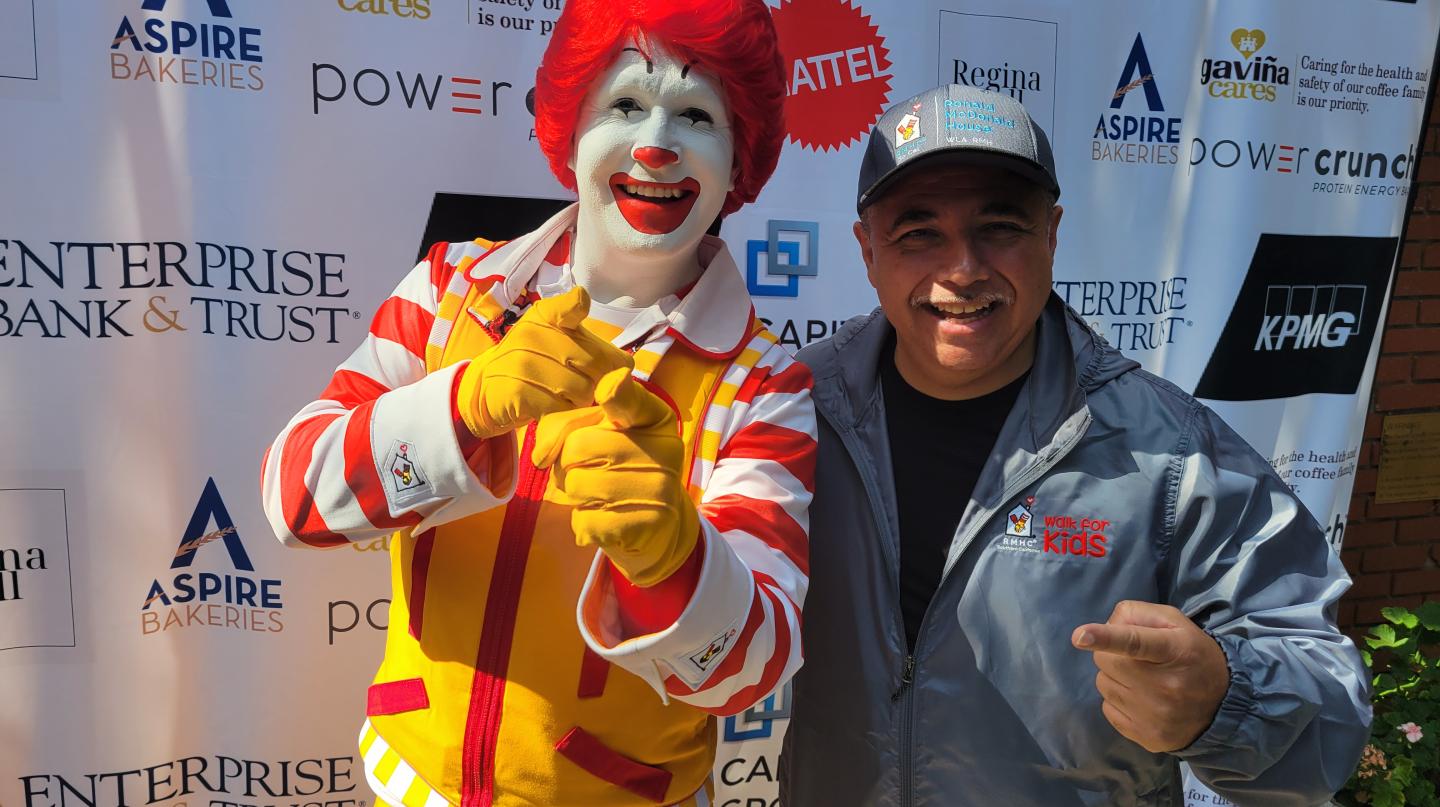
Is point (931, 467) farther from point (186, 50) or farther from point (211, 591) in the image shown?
point (186, 50)

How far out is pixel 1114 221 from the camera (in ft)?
8.30

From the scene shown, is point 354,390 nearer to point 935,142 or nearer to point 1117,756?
point 935,142

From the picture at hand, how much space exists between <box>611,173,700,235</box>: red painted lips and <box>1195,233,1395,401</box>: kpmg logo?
1943 mm

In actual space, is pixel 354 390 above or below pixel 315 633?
above

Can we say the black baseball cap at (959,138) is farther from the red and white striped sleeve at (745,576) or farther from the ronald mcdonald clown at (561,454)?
the red and white striped sleeve at (745,576)

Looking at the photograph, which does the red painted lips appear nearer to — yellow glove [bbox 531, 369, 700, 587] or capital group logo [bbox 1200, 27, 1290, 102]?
yellow glove [bbox 531, 369, 700, 587]

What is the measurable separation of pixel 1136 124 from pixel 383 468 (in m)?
2.14

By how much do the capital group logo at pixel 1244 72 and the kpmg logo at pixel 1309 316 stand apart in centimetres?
53

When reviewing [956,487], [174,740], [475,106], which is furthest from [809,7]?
[174,740]

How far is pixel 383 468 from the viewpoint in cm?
109

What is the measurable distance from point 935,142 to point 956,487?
51 centimetres

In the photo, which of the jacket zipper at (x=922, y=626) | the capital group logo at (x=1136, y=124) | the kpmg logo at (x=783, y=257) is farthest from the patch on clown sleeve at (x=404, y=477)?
the capital group logo at (x=1136, y=124)

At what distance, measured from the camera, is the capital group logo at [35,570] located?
6.24ft

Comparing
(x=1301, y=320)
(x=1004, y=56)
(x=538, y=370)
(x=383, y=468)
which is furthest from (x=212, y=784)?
(x=1301, y=320)
